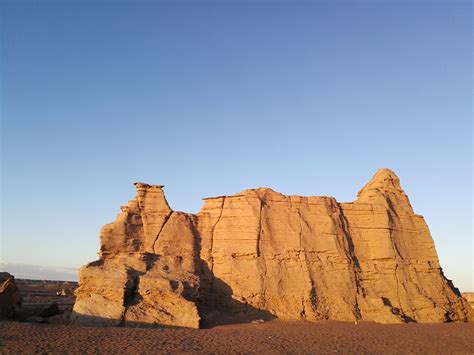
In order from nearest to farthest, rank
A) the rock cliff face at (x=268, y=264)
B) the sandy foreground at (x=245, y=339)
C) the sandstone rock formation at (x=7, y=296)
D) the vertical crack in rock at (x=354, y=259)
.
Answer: the sandy foreground at (x=245, y=339), the sandstone rock formation at (x=7, y=296), the rock cliff face at (x=268, y=264), the vertical crack in rock at (x=354, y=259)

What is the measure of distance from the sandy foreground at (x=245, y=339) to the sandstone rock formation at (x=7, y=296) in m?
3.33

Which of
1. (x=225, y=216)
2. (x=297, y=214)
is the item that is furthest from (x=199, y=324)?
(x=297, y=214)

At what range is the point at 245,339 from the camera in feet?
50.6

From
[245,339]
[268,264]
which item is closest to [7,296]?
[245,339]

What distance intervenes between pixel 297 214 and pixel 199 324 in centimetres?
893

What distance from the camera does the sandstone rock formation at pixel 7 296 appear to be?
59.8 feet

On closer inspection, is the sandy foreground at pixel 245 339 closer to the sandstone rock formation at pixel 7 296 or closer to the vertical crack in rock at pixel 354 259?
the vertical crack in rock at pixel 354 259

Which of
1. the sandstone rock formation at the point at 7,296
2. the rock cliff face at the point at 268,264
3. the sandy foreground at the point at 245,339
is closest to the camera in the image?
the sandy foreground at the point at 245,339

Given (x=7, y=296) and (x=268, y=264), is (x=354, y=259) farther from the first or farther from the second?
(x=7, y=296)

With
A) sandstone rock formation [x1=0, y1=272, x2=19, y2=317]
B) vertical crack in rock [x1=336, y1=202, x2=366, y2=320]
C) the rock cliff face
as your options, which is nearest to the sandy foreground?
the rock cliff face

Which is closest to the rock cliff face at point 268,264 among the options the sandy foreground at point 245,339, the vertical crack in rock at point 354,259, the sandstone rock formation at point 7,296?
the vertical crack in rock at point 354,259

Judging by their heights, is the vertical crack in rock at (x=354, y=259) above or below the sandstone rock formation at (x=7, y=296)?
above

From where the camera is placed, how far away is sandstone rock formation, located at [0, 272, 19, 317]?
18.2m

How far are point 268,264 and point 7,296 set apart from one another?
1210 cm
